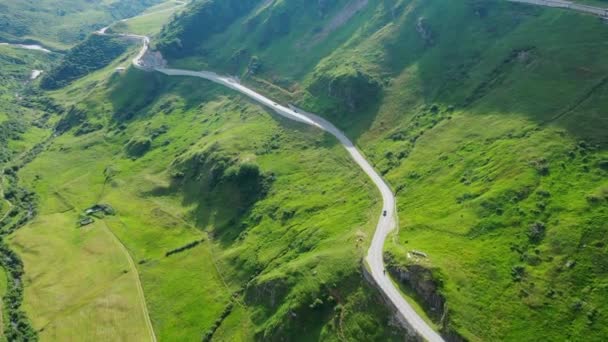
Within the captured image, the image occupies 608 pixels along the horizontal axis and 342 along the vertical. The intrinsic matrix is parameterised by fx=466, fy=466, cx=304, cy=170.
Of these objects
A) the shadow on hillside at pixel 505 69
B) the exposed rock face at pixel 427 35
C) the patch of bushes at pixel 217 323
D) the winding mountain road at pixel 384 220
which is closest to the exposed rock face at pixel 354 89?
the shadow on hillside at pixel 505 69

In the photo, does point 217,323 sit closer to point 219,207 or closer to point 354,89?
point 219,207

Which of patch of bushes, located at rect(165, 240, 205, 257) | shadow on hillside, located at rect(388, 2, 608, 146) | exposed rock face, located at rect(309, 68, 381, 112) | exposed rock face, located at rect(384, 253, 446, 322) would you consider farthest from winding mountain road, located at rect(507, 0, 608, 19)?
patch of bushes, located at rect(165, 240, 205, 257)

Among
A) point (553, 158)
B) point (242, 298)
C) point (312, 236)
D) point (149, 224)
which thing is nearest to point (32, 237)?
point (149, 224)


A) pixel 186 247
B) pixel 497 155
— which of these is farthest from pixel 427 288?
pixel 186 247

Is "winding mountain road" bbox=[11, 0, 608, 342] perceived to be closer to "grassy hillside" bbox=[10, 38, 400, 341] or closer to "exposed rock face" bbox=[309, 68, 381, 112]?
"grassy hillside" bbox=[10, 38, 400, 341]

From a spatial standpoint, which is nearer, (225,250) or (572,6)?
(225,250)

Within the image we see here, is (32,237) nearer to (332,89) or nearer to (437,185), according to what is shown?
(332,89)
